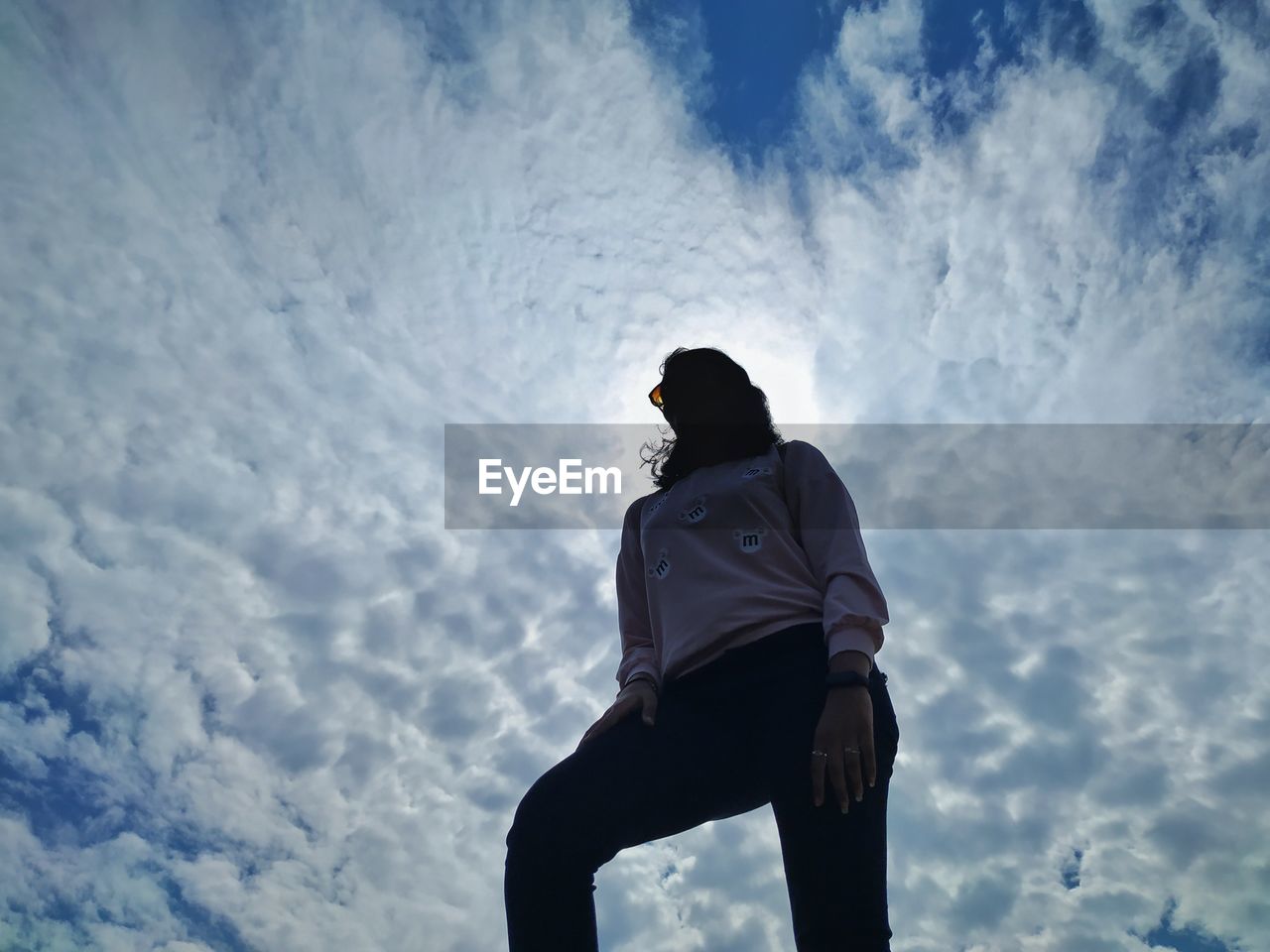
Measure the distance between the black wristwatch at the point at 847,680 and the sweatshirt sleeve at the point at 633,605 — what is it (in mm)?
835

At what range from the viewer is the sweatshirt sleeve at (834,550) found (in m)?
2.67

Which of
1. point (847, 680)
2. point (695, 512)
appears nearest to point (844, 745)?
point (847, 680)

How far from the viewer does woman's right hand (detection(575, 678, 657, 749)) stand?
291cm

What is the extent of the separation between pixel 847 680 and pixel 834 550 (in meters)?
0.59

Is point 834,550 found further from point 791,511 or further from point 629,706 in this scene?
point 629,706

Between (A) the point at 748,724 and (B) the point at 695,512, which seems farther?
(B) the point at 695,512

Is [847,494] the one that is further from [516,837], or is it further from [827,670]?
[516,837]

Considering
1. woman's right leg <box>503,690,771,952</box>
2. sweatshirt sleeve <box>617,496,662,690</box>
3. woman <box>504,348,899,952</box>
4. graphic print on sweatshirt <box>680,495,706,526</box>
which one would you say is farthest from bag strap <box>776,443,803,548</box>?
woman's right leg <box>503,690,771,952</box>

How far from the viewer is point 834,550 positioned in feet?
9.83

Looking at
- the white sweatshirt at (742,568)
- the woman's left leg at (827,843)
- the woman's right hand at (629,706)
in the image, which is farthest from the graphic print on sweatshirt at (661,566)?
the woman's left leg at (827,843)

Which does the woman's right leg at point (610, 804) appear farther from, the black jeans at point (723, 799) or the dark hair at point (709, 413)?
Result: the dark hair at point (709, 413)

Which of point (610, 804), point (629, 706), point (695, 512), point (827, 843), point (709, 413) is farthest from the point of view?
point (709, 413)

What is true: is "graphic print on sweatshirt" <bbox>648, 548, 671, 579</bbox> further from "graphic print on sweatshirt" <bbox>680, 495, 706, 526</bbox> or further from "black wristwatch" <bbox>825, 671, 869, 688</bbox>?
"black wristwatch" <bbox>825, 671, 869, 688</bbox>

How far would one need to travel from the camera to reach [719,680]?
2756 mm
